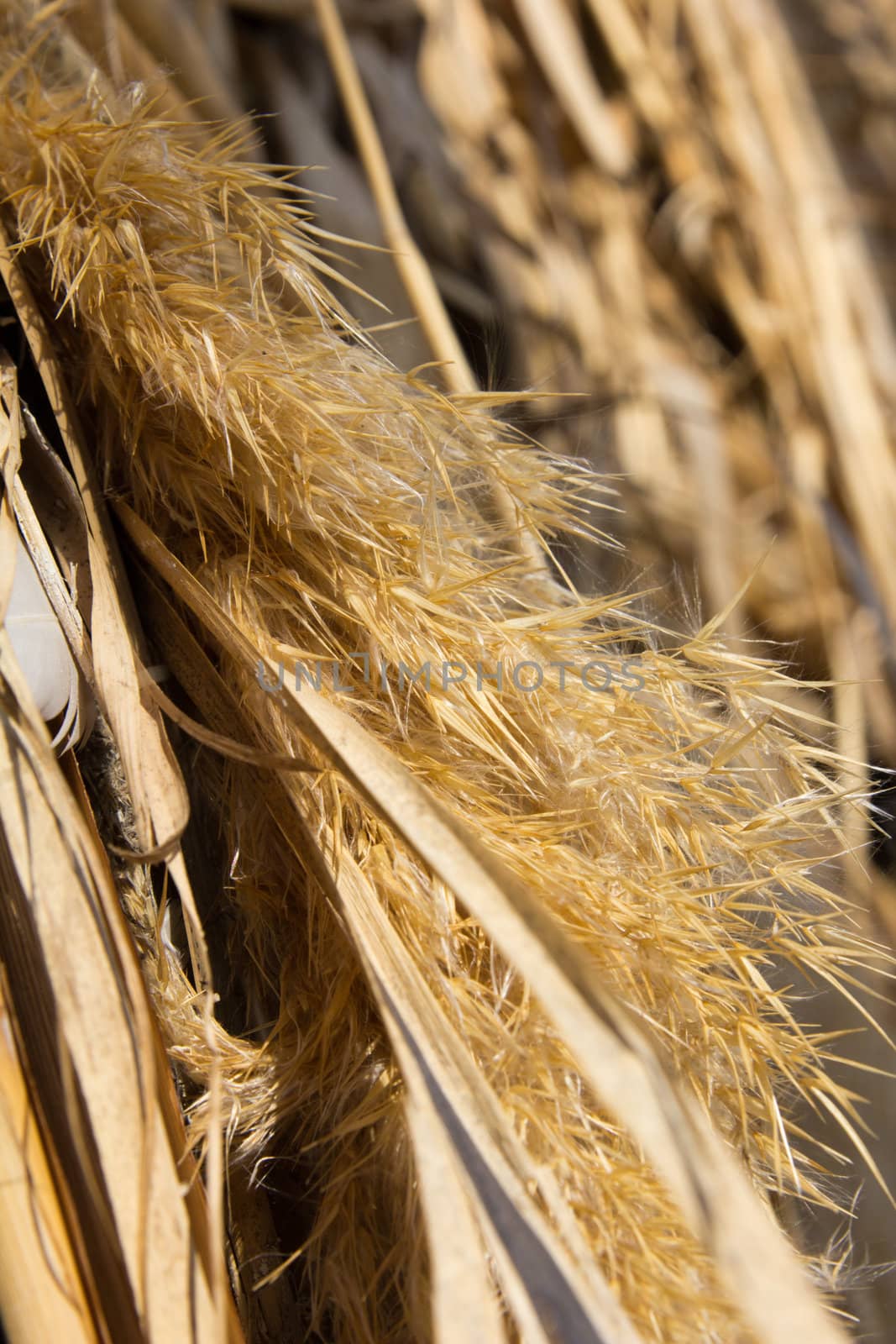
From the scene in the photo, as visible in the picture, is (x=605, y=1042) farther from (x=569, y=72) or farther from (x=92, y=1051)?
(x=569, y=72)

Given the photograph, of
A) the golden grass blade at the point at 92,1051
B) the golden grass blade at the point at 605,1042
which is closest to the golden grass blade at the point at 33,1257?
the golden grass blade at the point at 92,1051

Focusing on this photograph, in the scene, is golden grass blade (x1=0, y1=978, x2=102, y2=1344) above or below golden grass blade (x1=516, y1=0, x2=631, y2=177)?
below

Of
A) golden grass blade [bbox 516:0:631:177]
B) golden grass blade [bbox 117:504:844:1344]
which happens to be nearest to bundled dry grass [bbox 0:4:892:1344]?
golden grass blade [bbox 117:504:844:1344]

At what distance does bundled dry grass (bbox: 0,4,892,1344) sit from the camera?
236mm

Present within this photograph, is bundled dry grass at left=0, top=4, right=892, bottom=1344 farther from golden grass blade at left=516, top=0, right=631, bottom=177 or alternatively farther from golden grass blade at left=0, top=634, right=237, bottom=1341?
golden grass blade at left=516, top=0, right=631, bottom=177

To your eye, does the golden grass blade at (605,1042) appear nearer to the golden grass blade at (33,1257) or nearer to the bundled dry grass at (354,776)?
the bundled dry grass at (354,776)

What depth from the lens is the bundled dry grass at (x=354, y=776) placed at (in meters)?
0.24

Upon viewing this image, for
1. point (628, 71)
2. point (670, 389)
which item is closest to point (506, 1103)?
point (670, 389)

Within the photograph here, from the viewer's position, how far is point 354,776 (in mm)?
229

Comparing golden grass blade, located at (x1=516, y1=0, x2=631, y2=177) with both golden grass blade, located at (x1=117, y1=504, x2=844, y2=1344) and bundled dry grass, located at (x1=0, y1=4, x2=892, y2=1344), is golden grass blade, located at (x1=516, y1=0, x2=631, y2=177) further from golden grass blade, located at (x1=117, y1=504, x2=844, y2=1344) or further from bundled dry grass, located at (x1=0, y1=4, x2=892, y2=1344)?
golden grass blade, located at (x1=117, y1=504, x2=844, y2=1344)

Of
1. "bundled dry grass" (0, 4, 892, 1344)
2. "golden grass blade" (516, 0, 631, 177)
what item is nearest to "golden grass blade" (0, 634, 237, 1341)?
"bundled dry grass" (0, 4, 892, 1344)

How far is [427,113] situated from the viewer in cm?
60

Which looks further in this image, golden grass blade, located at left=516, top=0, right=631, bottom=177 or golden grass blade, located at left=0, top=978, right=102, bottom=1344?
golden grass blade, located at left=516, top=0, right=631, bottom=177

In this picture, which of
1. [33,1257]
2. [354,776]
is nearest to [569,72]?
[354,776]
